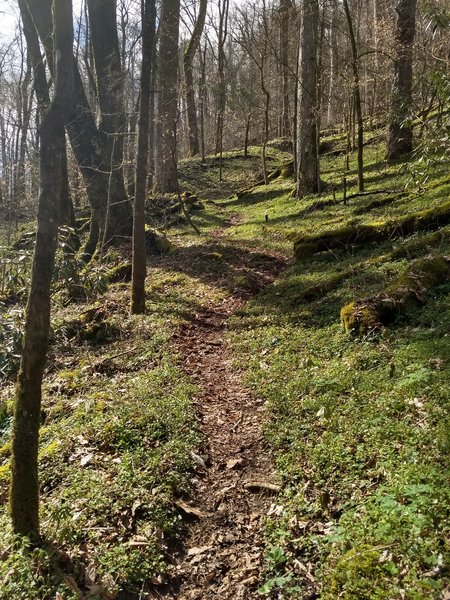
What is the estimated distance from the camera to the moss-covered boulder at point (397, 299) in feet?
22.1

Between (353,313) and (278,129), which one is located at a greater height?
(278,129)

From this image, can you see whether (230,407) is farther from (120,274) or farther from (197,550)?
(120,274)

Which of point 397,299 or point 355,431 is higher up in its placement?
point 397,299

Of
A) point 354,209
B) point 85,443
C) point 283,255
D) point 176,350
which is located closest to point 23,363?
point 85,443

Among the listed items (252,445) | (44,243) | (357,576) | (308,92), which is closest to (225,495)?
(252,445)

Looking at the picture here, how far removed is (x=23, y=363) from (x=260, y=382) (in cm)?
364

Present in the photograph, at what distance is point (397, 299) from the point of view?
6789 mm

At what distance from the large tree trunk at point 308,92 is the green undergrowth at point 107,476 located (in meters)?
11.2

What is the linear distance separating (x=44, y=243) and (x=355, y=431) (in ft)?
11.2

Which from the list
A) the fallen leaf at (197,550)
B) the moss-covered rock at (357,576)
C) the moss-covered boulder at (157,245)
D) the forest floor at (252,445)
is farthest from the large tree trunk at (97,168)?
the moss-covered rock at (357,576)

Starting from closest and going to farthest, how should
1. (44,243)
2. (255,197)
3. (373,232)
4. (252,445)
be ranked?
(44,243) < (252,445) < (373,232) < (255,197)

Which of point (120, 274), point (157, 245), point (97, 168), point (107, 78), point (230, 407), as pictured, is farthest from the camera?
point (157, 245)

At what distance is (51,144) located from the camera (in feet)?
11.5

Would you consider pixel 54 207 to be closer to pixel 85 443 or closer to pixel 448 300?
pixel 85 443
